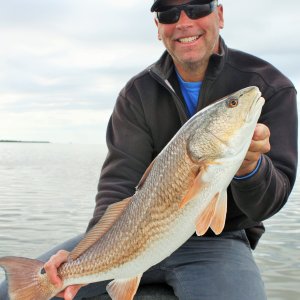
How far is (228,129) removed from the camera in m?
3.34

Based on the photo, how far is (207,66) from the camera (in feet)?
16.1

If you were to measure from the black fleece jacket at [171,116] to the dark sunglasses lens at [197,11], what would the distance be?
408 mm

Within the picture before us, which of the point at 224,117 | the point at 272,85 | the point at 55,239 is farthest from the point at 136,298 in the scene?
the point at 55,239

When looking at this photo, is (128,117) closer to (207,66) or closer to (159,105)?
(159,105)

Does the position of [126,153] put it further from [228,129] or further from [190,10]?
[228,129]

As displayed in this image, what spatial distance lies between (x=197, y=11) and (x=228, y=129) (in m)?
1.80

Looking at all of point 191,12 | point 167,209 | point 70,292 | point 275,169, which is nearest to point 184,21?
point 191,12

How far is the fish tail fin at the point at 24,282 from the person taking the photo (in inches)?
152

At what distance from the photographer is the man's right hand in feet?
12.8

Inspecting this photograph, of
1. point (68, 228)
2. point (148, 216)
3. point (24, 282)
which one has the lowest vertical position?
point (68, 228)

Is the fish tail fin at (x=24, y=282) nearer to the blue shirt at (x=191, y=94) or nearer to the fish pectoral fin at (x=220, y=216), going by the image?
the fish pectoral fin at (x=220, y=216)

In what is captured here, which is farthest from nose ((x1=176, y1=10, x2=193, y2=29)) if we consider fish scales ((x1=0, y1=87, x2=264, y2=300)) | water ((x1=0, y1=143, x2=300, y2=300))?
water ((x1=0, y1=143, x2=300, y2=300))

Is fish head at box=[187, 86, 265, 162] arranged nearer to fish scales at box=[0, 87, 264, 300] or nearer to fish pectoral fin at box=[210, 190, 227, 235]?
fish scales at box=[0, 87, 264, 300]

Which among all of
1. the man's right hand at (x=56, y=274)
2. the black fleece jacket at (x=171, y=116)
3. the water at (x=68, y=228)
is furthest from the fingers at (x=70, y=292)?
the water at (x=68, y=228)
